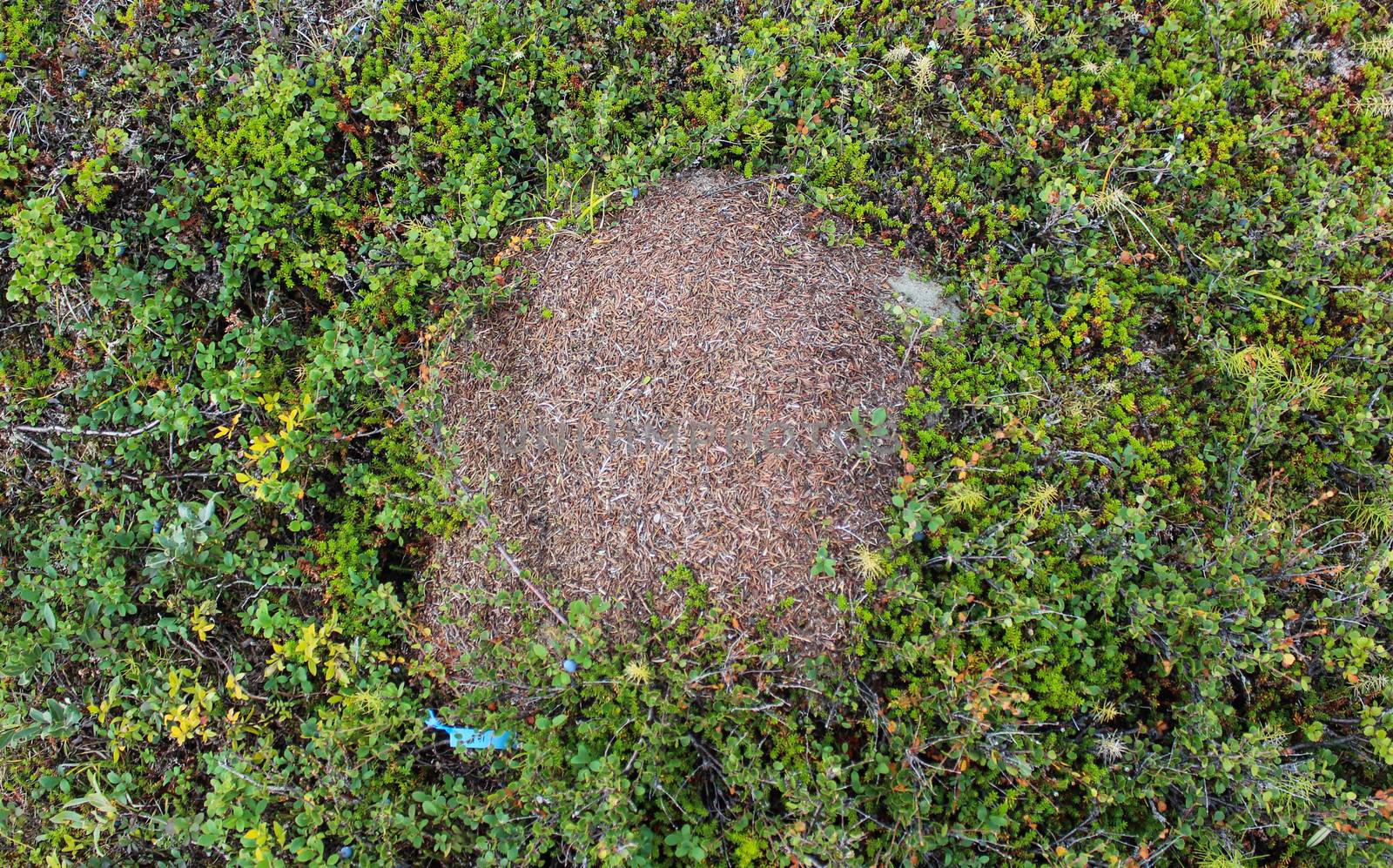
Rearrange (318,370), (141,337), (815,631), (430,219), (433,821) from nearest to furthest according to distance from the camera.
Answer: (433,821), (815,631), (318,370), (141,337), (430,219)

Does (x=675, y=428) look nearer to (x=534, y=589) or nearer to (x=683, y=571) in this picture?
(x=683, y=571)

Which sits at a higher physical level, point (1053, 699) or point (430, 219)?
point (430, 219)

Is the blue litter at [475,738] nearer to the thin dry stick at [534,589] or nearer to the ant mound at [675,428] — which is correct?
the ant mound at [675,428]

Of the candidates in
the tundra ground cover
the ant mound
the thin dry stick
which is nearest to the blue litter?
the tundra ground cover

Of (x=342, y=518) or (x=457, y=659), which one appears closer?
(x=457, y=659)

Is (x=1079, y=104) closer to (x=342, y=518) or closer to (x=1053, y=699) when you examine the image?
(x=1053, y=699)

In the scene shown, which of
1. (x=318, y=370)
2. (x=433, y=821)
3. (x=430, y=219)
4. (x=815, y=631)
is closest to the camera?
(x=433, y=821)

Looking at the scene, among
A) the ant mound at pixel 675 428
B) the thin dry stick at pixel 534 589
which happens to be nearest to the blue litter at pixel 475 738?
the ant mound at pixel 675 428

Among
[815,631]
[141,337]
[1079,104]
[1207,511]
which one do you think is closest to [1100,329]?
[1207,511]
